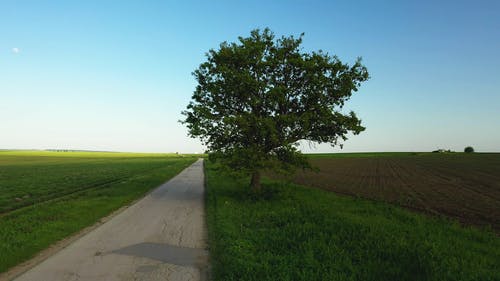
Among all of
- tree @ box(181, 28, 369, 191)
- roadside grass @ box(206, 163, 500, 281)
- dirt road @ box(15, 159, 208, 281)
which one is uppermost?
tree @ box(181, 28, 369, 191)

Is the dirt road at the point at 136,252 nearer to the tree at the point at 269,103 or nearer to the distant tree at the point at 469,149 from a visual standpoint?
the tree at the point at 269,103

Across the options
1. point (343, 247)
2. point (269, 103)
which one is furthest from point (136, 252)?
point (269, 103)

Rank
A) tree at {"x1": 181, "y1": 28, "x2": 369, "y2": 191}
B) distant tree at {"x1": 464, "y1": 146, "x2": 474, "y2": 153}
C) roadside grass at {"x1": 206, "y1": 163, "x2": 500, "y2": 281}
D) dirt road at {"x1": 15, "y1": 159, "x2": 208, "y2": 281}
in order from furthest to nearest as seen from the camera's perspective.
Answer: distant tree at {"x1": 464, "y1": 146, "x2": 474, "y2": 153} → tree at {"x1": 181, "y1": 28, "x2": 369, "y2": 191} → dirt road at {"x1": 15, "y1": 159, "x2": 208, "y2": 281} → roadside grass at {"x1": 206, "y1": 163, "x2": 500, "y2": 281}

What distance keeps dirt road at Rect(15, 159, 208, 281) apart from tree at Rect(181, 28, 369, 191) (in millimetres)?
5172

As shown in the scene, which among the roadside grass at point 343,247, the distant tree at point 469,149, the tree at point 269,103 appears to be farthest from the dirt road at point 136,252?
the distant tree at point 469,149

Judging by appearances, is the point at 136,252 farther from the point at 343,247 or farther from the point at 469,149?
the point at 469,149

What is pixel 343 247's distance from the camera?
914 cm

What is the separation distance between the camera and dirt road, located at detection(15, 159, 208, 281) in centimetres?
754

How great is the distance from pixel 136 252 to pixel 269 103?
10.8m

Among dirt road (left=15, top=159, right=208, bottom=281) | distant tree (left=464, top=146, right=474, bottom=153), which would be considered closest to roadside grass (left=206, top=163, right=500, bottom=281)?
dirt road (left=15, top=159, right=208, bottom=281)

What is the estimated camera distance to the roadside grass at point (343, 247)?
7281mm

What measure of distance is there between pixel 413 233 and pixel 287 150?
816 cm

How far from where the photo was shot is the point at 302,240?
989 cm

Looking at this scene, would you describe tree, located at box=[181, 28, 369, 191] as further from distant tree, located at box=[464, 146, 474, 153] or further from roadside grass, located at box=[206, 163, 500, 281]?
distant tree, located at box=[464, 146, 474, 153]
